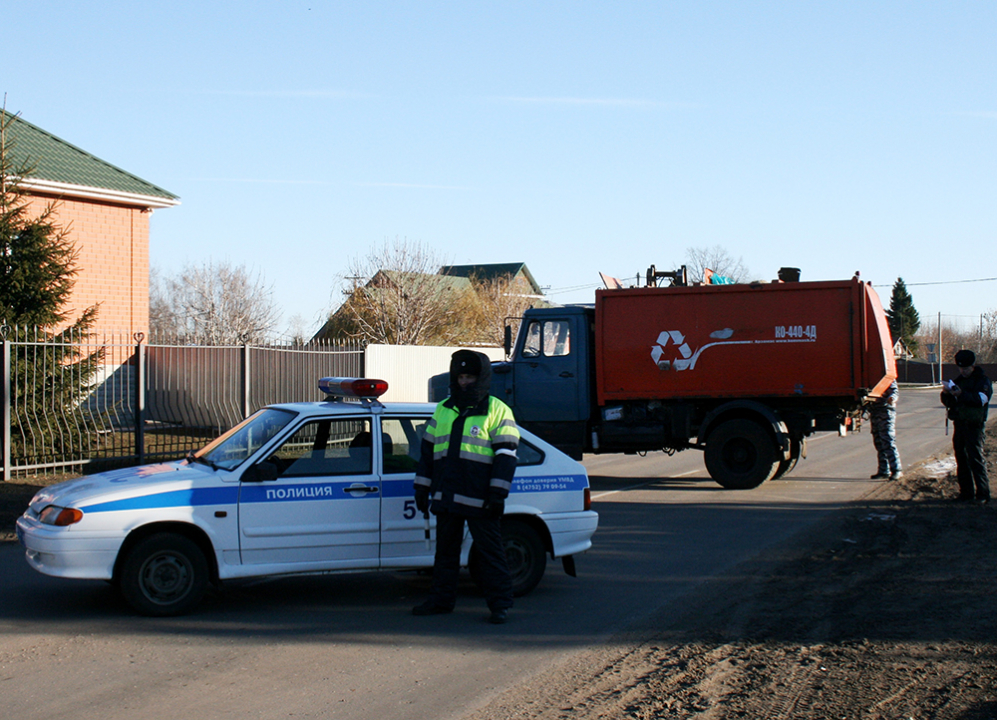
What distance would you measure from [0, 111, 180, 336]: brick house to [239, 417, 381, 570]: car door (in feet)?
58.1

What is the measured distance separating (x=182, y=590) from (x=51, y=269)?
10446 mm

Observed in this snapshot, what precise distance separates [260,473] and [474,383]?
1.63 meters

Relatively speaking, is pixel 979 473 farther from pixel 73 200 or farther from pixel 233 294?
pixel 233 294

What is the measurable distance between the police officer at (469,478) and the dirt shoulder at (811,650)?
44.0 inches

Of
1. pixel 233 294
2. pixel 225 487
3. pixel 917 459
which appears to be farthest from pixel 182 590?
pixel 233 294

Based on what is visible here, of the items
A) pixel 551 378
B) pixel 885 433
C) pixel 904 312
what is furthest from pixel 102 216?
pixel 904 312

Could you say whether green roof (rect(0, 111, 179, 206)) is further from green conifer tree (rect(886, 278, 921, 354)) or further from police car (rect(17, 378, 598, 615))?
green conifer tree (rect(886, 278, 921, 354))

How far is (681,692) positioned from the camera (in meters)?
5.05

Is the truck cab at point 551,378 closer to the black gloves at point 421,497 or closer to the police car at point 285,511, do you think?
the police car at point 285,511

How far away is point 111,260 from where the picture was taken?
24.0 meters

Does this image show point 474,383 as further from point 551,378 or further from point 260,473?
point 551,378

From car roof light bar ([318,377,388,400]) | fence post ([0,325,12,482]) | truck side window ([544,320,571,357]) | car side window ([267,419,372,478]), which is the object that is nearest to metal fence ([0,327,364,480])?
fence post ([0,325,12,482])

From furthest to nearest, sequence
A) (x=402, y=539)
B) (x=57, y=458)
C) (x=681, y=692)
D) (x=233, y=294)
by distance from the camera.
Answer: (x=233, y=294) → (x=57, y=458) → (x=402, y=539) → (x=681, y=692)

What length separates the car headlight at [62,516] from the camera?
20.7 ft
